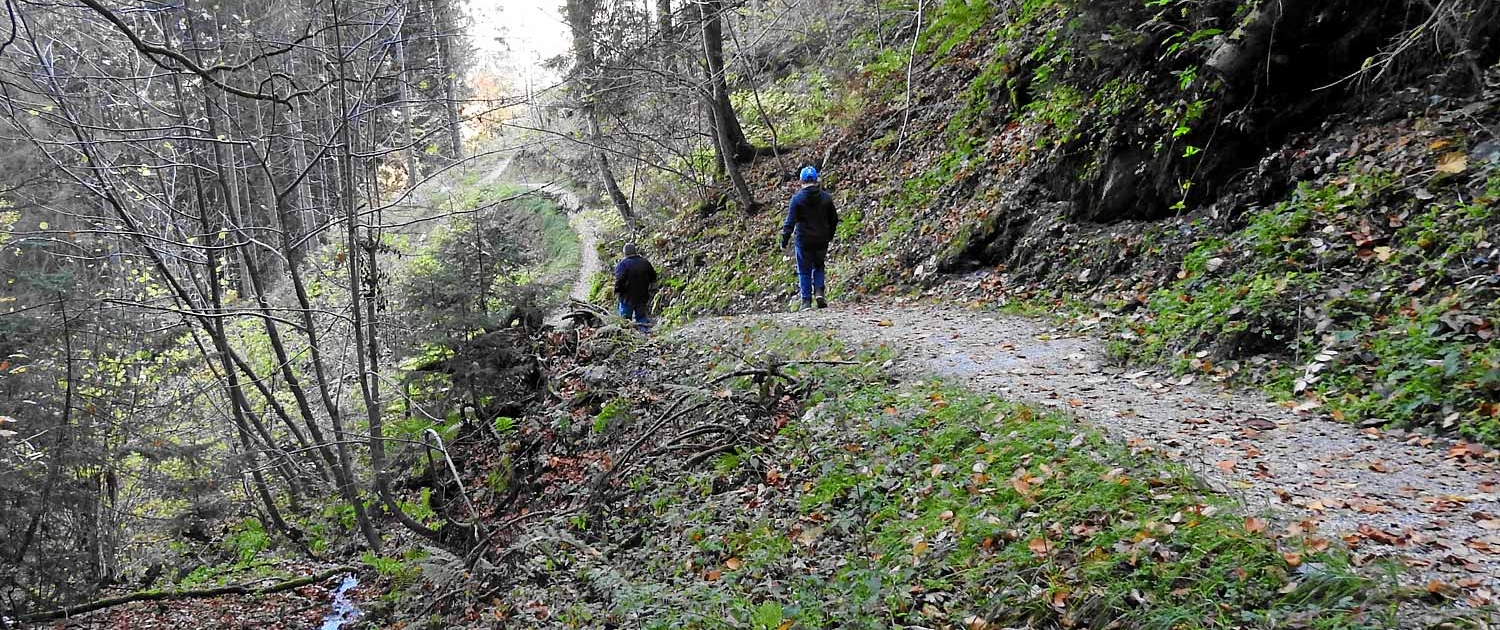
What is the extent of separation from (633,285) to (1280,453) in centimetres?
1056

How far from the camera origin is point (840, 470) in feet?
19.6

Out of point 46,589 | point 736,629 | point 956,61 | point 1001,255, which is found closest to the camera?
point 736,629

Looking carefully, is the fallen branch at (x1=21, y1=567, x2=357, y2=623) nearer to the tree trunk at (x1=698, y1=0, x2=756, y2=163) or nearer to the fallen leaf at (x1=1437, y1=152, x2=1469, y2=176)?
the tree trunk at (x1=698, y1=0, x2=756, y2=163)

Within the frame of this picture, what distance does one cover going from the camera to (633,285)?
1402 centimetres

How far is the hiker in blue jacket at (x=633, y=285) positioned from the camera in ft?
45.7

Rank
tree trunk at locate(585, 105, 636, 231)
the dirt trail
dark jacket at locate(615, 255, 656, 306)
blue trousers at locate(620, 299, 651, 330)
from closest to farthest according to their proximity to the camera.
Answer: the dirt trail → dark jacket at locate(615, 255, 656, 306) → blue trousers at locate(620, 299, 651, 330) → tree trunk at locate(585, 105, 636, 231)

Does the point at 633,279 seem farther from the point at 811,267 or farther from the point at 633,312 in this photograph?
the point at 811,267

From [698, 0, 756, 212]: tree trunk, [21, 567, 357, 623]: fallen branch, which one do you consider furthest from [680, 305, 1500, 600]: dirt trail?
[698, 0, 756, 212]: tree trunk

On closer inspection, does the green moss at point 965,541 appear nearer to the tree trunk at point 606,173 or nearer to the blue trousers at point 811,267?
the blue trousers at point 811,267

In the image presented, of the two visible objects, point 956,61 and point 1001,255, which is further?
point 956,61

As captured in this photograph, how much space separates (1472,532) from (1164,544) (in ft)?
4.17

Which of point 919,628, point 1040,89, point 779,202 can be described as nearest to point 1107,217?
point 1040,89

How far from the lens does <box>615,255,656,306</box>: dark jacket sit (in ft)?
45.7

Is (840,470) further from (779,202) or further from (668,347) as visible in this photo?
(779,202)
